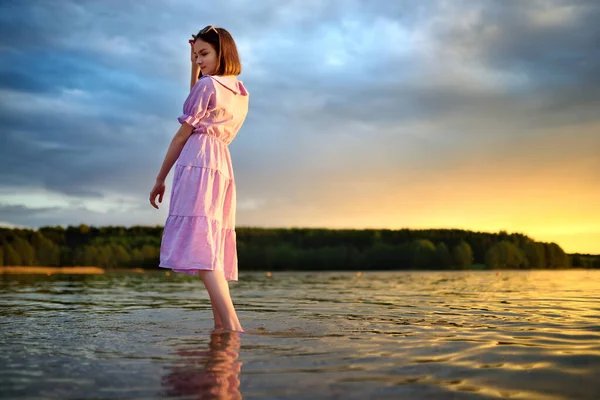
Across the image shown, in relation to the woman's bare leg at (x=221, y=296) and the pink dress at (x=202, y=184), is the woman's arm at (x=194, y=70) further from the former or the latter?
the woman's bare leg at (x=221, y=296)

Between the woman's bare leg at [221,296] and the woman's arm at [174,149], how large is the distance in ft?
2.83

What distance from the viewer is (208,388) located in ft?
9.64

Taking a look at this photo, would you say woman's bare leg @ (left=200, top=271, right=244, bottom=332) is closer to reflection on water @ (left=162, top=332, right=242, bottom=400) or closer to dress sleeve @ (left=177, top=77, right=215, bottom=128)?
reflection on water @ (left=162, top=332, right=242, bottom=400)

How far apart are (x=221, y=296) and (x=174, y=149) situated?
1242 mm

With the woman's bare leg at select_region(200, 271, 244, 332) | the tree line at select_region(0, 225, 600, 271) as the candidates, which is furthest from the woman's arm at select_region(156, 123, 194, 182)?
the tree line at select_region(0, 225, 600, 271)

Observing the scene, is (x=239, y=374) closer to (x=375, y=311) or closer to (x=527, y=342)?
(x=527, y=342)

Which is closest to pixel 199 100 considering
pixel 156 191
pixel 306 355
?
pixel 156 191

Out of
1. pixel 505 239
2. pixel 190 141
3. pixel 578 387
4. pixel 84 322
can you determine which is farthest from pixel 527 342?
pixel 505 239

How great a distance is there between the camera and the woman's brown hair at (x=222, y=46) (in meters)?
5.15

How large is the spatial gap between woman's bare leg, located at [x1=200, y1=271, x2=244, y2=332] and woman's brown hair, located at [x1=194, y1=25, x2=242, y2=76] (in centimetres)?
169

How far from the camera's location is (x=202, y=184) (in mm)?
4977

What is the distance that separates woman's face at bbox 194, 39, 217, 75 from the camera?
517cm

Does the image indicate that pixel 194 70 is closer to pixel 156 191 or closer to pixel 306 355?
pixel 156 191

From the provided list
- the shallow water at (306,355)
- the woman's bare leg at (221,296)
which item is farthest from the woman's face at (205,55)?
the shallow water at (306,355)
